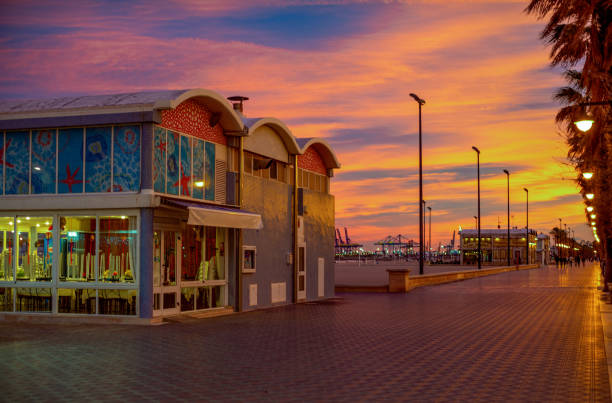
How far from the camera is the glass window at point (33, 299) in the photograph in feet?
66.0

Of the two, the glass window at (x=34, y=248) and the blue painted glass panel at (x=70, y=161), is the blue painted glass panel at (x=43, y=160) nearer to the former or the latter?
the blue painted glass panel at (x=70, y=161)

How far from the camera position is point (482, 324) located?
63.1ft

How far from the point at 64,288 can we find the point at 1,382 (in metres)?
9.90

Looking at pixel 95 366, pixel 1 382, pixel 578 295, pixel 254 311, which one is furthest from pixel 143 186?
pixel 578 295

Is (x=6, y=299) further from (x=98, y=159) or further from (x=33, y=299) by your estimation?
(x=98, y=159)

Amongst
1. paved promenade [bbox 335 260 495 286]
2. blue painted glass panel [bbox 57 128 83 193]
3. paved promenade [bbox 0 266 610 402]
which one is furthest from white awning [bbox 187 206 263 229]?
paved promenade [bbox 335 260 495 286]

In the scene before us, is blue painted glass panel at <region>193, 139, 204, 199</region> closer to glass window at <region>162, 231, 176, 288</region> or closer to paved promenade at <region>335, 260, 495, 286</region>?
glass window at <region>162, 231, 176, 288</region>

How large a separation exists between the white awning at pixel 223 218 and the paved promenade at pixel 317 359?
8.43 feet

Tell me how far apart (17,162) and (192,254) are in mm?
5275

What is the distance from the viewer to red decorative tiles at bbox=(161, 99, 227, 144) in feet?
67.1

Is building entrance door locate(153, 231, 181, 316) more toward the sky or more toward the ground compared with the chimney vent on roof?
more toward the ground

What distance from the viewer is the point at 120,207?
1917 centimetres

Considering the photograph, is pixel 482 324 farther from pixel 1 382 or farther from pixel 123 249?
pixel 1 382

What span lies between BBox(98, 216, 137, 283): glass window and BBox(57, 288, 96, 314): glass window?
0.58m
